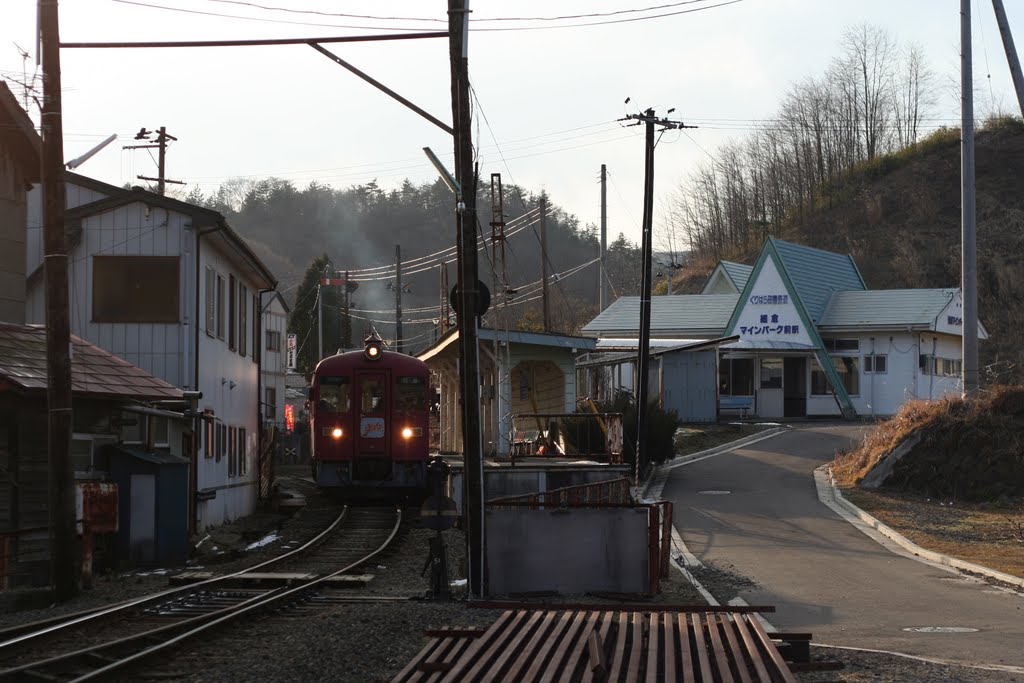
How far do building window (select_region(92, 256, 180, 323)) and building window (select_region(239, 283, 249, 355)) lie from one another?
230 inches

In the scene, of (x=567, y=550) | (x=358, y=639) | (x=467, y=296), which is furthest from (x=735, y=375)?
(x=358, y=639)

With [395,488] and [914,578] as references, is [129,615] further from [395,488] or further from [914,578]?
[395,488]

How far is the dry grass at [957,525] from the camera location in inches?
684

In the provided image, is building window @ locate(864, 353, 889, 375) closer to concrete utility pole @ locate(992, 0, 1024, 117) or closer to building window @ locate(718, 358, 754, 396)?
building window @ locate(718, 358, 754, 396)

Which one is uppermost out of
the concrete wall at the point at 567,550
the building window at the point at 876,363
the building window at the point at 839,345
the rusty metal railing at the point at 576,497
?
the building window at the point at 839,345

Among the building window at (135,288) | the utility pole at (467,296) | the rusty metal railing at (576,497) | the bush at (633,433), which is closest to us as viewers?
the utility pole at (467,296)

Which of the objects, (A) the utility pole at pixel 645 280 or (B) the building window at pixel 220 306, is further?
(A) the utility pole at pixel 645 280

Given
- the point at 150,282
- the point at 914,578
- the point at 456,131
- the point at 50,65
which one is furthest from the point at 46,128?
the point at 914,578

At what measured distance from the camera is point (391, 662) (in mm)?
9383

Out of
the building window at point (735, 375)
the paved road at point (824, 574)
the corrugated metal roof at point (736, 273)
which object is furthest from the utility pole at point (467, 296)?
the corrugated metal roof at point (736, 273)

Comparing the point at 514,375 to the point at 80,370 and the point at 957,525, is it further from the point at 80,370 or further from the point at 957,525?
the point at 80,370

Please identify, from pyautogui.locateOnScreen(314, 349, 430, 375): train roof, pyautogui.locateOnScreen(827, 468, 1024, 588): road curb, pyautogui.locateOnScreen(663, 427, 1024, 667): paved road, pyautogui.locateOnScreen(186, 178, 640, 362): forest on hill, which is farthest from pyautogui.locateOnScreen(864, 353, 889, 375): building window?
pyautogui.locateOnScreen(186, 178, 640, 362): forest on hill

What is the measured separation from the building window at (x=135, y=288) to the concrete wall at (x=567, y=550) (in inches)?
403

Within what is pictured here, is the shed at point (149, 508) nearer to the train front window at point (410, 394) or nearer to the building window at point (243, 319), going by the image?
the train front window at point (410, 394)
